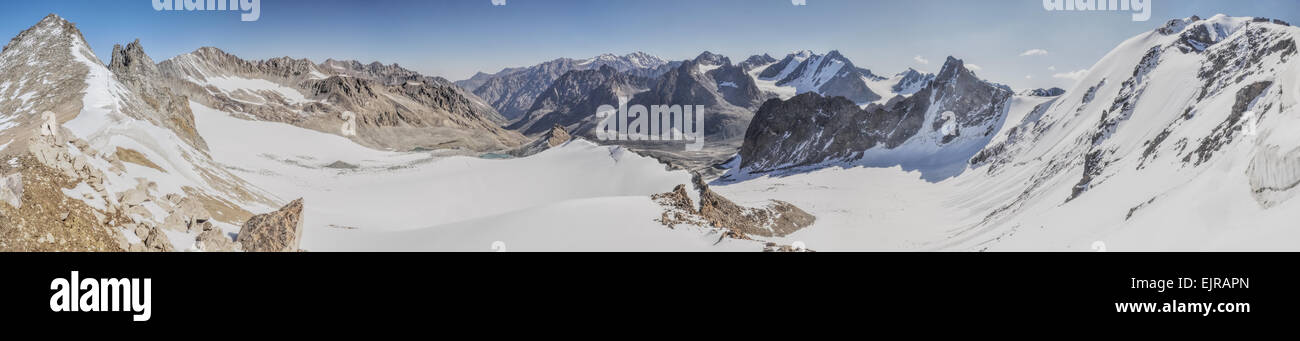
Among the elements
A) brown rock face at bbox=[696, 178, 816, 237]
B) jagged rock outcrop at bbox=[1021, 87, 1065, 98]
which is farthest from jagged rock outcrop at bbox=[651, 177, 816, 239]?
jagged rock outcrop at bbox=[1021, 87, 1065, 98]

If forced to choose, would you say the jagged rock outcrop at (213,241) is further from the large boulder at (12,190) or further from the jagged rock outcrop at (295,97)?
the jagged rock outcrop at (295,97)

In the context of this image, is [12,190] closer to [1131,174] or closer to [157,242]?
[157,242]

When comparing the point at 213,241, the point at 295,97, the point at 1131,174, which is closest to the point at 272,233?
the point at 213,241

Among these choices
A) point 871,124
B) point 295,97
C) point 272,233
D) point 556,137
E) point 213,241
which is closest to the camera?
point 213,241

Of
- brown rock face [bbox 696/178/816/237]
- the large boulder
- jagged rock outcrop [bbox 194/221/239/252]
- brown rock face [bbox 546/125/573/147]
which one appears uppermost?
brown rock face [bbox 546/125/573/147]

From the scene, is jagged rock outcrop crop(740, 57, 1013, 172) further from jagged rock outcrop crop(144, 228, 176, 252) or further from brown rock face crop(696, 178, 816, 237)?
jagged rock outcrop crop(144, 228, 176, 252)

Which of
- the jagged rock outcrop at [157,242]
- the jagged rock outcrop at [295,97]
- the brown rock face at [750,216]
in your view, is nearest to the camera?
the jagged rock outcrop at [157,242]

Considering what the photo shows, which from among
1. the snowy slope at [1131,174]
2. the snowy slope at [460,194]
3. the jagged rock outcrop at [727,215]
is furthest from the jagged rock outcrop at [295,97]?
the jagged rock outcrop at [727,215]

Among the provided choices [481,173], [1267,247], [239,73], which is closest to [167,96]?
[481,173]
